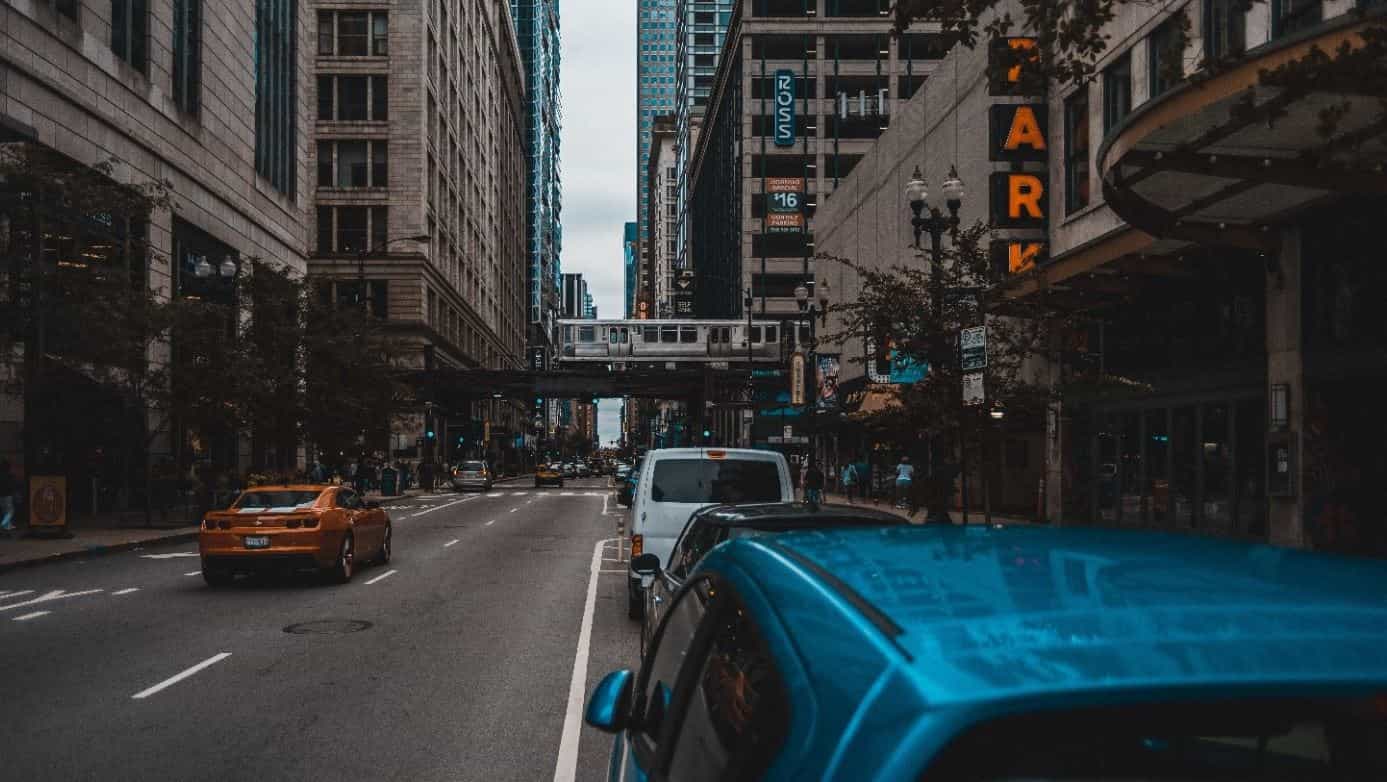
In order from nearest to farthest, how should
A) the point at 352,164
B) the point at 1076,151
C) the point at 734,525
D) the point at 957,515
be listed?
the point at 734,525 → the point at 1076,151 → the point at 957,515 → the point at 352,164

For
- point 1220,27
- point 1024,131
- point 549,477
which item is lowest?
point 549,477

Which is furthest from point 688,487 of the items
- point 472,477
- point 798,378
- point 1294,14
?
point 472,477

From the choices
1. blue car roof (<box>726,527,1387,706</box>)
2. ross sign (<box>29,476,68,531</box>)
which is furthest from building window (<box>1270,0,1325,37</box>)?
ross sign (<box>29,476,68,531</box>)

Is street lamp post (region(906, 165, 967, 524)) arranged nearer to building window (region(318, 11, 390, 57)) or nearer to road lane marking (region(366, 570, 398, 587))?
road lane marking (region(366, 570, 398, 587))

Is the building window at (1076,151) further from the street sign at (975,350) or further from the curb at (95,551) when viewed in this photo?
the curb at (95,551)

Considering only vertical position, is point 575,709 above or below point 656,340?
below

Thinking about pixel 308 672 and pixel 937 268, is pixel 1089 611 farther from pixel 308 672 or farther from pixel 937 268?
pixel 937 268

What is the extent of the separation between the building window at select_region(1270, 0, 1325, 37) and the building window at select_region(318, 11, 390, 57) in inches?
2483

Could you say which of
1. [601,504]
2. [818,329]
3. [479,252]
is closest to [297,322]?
[601,504]

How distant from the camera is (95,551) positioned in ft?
75.8

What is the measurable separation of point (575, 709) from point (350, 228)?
229ft

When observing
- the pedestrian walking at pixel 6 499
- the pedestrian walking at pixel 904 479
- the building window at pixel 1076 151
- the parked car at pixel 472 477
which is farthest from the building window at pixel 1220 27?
the parked car at pixel 472 477

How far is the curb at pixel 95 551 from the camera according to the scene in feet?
66.2

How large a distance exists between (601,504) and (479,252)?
62160mm
